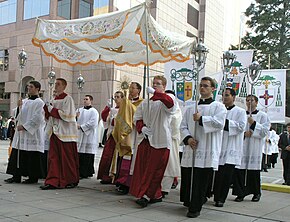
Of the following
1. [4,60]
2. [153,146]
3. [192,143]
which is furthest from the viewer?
[4,60]

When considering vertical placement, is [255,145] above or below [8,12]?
below

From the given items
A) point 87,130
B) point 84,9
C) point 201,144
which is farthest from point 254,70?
point 84,9

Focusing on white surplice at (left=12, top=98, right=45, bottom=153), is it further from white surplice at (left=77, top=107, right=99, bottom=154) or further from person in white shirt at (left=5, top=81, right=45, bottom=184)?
white surplice at (left=77, top=107, right=99, bottom=154)

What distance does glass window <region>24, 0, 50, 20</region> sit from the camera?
29.8 meters

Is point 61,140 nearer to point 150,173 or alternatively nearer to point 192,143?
point 150,173

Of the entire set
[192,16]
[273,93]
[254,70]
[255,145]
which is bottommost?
[255,145]

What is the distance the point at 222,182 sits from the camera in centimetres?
630

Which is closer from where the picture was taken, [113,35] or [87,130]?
[113,35]

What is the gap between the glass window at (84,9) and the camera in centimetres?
3066

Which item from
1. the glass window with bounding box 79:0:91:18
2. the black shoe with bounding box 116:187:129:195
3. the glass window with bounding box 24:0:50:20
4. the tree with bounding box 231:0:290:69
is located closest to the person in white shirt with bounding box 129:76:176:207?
the black shoe with bounding box 116:187:129:195

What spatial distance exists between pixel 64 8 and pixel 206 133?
26700 mm

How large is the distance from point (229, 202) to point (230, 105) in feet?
5.40

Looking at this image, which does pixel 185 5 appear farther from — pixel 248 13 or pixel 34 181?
pixel 34 181

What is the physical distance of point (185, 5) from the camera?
35.2 metres
